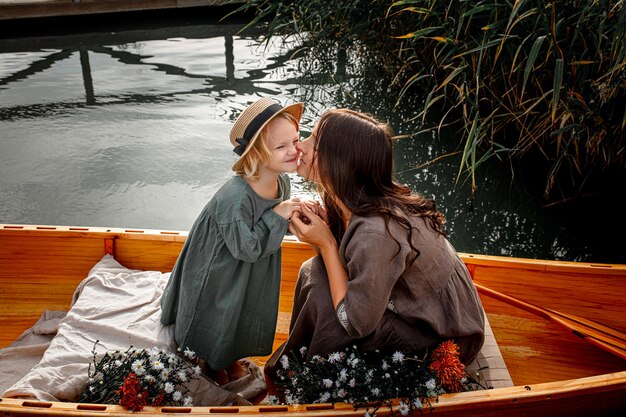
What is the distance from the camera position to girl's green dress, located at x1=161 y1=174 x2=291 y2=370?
2.11 m

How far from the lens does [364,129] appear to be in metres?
1.96

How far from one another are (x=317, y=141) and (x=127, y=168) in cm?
325

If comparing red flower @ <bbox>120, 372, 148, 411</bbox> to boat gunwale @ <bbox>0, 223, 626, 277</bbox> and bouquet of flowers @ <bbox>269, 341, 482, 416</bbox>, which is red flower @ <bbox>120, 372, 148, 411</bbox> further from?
boat gunwale @ <bbox>0, 223, 626, 277</bbox>

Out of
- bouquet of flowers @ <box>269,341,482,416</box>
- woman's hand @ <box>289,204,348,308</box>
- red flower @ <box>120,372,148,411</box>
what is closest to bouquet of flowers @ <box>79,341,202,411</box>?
red flower @ <box>120,372,148,411</box>

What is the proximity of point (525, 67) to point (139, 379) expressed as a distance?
270 centimetres

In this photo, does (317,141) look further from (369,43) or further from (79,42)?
(79,42)

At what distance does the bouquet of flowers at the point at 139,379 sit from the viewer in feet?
6.34

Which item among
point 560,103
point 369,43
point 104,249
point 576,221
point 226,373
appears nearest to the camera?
point 226,373

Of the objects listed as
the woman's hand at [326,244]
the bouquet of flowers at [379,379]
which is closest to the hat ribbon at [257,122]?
the woman's hand at [326,244]

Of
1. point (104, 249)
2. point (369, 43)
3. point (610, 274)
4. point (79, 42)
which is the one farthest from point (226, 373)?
point (79, 42)

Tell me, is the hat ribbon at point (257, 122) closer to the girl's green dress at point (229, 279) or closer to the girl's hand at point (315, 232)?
the girl's green dress at point (229, 279)

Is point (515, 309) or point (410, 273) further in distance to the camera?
point (515, 309)

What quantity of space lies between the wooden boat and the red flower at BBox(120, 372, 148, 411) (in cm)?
98

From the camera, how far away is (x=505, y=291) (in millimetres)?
2803
